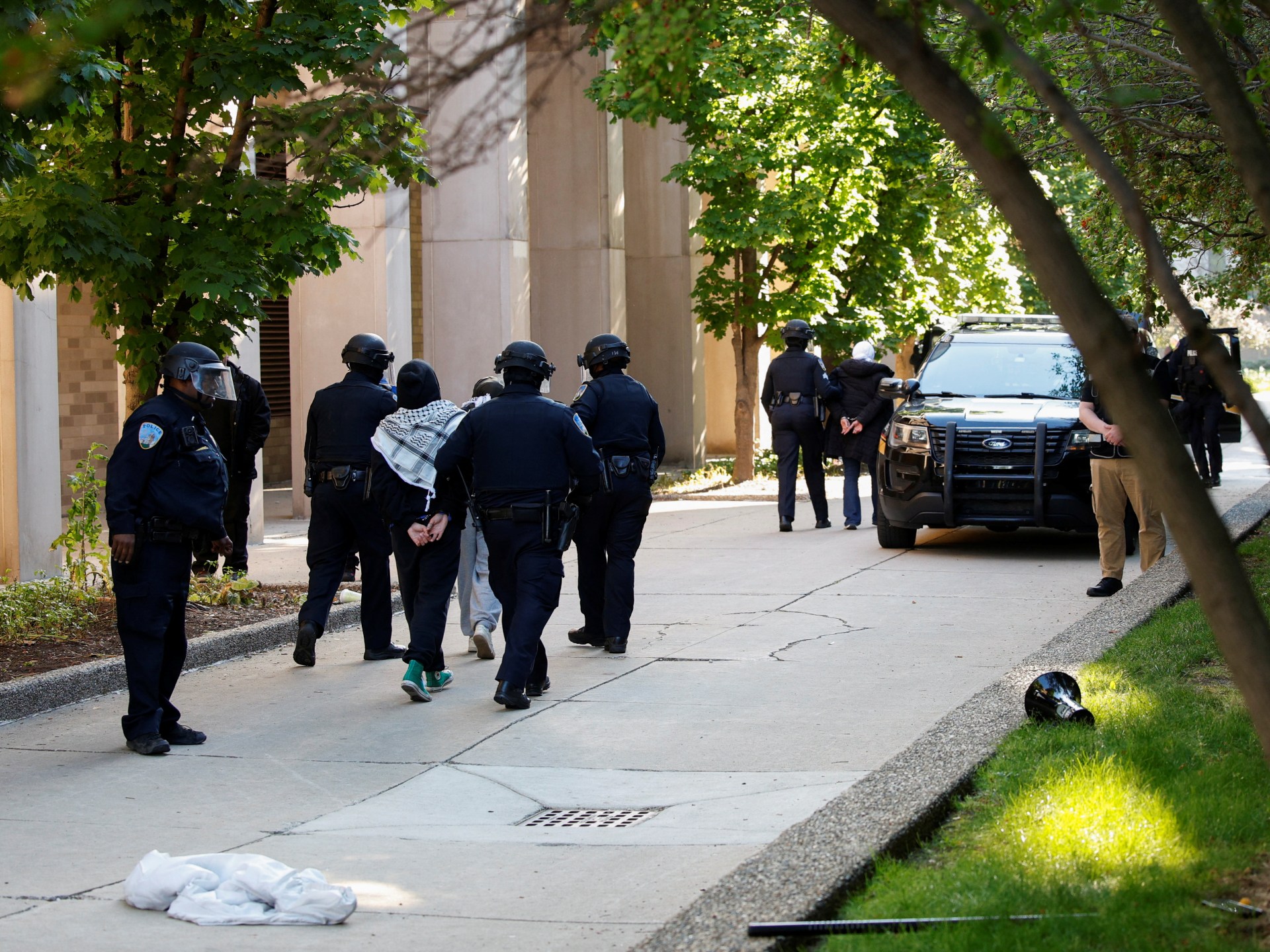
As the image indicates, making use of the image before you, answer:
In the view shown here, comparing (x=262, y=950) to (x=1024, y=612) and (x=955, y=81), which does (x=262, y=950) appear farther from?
(x=1024, y=612)

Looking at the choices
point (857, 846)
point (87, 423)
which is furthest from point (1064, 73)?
point (87, 423)

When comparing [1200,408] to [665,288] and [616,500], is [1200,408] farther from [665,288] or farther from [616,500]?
[616,500]

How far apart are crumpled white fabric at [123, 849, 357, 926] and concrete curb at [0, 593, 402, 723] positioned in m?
3.68

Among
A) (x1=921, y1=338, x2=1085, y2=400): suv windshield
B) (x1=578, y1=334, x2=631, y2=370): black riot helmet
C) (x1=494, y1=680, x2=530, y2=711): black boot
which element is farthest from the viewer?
(x1=921, y1=338, x2=1085, y2=400): suv windshield

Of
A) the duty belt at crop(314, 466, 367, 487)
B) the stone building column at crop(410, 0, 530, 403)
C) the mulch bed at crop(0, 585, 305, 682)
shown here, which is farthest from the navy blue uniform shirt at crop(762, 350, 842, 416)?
the duty belt at crop(314, 466, 367, 487)

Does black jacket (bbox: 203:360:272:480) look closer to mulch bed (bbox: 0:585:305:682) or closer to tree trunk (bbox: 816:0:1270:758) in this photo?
mulch bed (bbox: 0:585:305:682)

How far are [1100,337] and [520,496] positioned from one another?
526 cm

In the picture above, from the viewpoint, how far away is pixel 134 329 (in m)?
11.1

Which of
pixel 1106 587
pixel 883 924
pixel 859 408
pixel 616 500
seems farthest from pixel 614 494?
A: pixel 859 408

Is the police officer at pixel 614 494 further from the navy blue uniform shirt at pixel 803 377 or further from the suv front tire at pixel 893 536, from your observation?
the navy blue uniform shirt at pixel 803 377

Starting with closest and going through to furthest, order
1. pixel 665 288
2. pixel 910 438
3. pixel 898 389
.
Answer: pixel 910 438 < pixel 898 389 < pixel 665 288

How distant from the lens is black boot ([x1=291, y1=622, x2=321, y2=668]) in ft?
31.9

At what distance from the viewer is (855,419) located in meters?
16.6

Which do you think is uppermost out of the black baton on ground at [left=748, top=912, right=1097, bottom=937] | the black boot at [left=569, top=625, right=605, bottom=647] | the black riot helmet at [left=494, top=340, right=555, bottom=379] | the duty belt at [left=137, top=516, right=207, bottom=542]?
the black riot helmet at [left=494, top=340, right=555, bottom=379]
